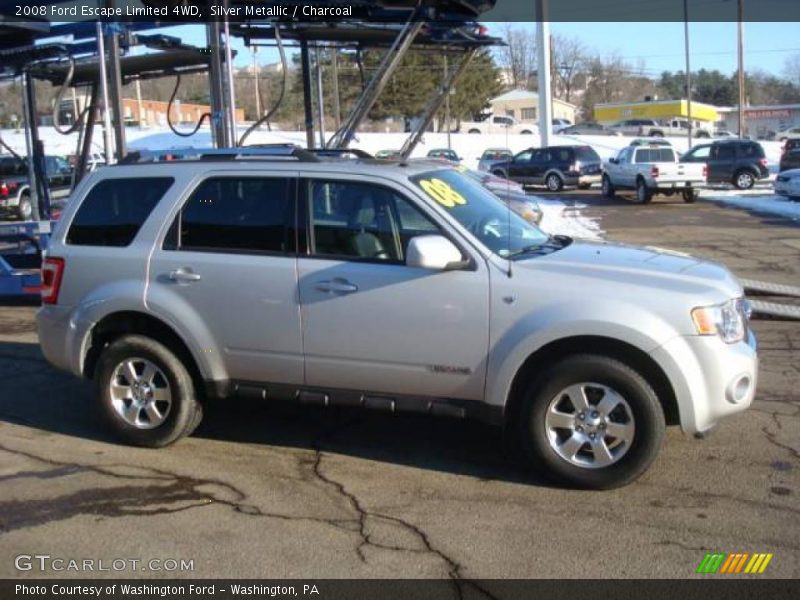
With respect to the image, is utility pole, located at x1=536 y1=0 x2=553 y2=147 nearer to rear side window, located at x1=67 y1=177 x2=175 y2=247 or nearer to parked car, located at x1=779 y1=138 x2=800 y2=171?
parked car, located at x1=779 y1=138 x2=800 y2=171

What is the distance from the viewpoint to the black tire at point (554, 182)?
108 ft

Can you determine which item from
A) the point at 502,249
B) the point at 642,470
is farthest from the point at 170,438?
the point at 642,470

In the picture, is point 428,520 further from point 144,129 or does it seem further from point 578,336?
point 144,129

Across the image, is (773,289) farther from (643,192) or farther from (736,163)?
(736,163)

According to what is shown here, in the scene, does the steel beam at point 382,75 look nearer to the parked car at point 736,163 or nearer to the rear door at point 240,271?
the rear door at point 240,271

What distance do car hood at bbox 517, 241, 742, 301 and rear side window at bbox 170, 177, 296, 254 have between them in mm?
1546

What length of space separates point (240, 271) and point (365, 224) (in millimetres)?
844

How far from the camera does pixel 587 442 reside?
4676 millimetres

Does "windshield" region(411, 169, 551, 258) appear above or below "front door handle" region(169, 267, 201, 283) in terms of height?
above

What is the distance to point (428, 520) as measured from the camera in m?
4.38

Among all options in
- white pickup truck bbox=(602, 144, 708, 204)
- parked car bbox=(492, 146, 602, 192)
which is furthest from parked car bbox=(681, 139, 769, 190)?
parked car bbox=(492, 146, 602, 192)

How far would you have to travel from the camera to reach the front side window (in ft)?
16.6

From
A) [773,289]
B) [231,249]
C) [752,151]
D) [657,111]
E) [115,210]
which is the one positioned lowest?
[773,289]

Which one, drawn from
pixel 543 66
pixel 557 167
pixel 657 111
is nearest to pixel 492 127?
pixel 657 111
